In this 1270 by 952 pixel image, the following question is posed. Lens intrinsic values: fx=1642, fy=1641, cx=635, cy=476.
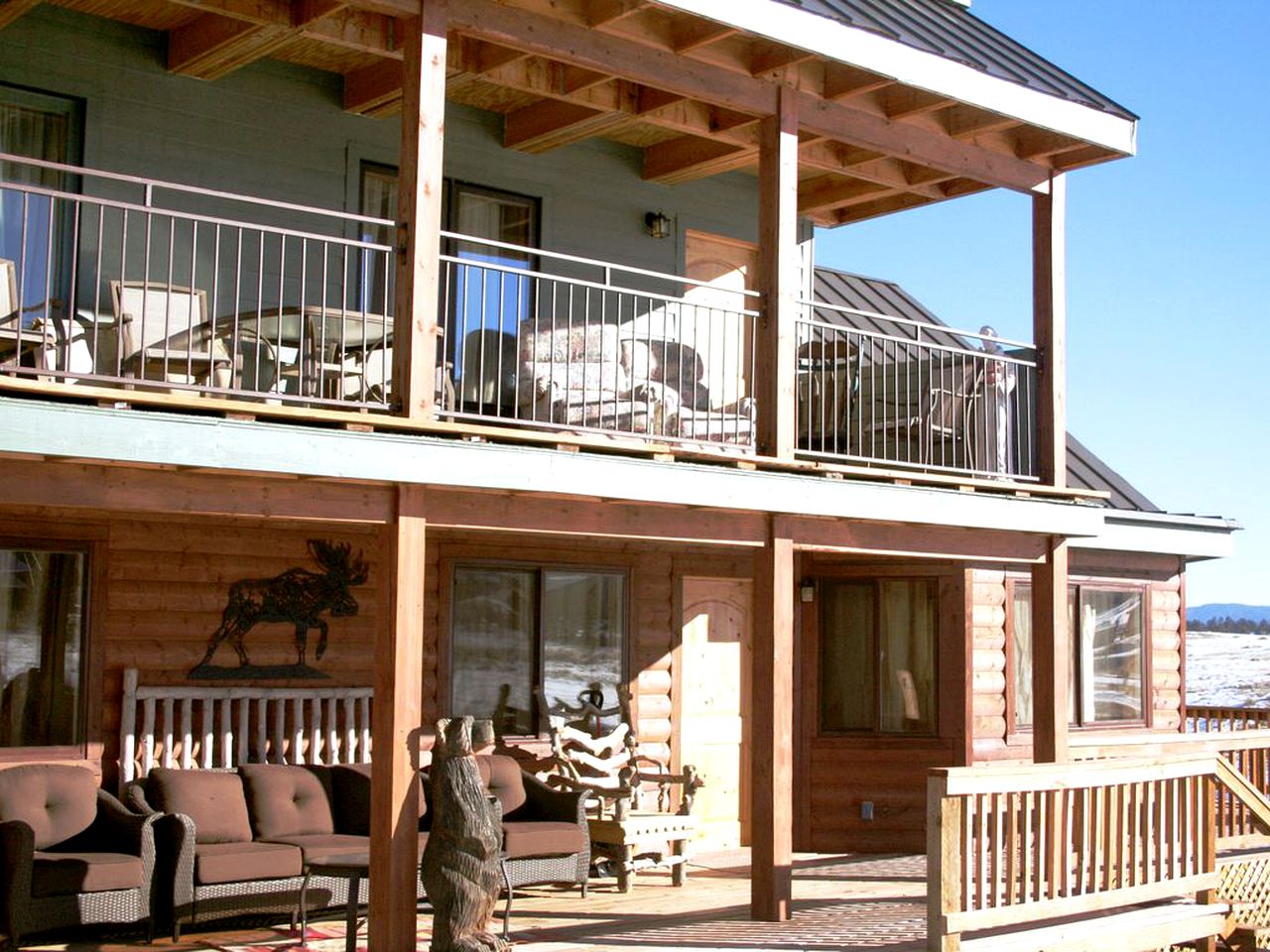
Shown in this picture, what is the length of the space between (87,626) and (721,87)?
5365 millimetres

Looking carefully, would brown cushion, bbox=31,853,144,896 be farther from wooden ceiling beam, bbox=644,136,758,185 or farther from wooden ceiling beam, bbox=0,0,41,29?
wooden ceiling beam, bbox=644,136,758,185

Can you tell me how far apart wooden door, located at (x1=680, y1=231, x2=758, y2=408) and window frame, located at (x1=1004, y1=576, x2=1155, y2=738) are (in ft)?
10.3

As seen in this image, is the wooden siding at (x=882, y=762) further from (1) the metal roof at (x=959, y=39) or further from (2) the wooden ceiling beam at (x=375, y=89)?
(2) the wooden ceiling beam at (x=375, y=89)

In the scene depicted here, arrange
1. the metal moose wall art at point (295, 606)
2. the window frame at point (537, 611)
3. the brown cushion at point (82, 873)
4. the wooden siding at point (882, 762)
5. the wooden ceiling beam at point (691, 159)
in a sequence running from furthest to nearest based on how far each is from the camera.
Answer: the wooden siding at point (882, 762) → the wooden ceiling beam at point (691, 159) → the window frame at point (537, 611) → the metal moose wall art at point (295, 606) → the brown cushion at point (82, 873)

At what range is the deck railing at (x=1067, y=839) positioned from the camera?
8.98 m

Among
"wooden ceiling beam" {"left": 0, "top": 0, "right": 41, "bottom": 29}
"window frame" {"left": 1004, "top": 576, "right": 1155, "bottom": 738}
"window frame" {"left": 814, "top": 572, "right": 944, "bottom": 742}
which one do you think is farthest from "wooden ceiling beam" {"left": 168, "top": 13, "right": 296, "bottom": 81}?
"window frame" {"left": 1004, "top": 576, "right": 1155, "bottom": 738}

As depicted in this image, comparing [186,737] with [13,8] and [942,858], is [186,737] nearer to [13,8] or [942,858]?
[13,8]

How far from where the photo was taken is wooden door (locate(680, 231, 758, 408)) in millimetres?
14570

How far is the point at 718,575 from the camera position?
47.0ft

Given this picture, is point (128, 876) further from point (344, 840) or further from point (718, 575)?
point (718, 575)

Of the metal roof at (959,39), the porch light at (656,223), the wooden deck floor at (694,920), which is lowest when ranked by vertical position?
the wooden deck floor at (694,920)

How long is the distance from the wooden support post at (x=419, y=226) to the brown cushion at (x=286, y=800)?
3.04m

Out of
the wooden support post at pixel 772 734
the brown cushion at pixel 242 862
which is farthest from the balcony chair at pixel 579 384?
the brown cushion at pixel 242 862

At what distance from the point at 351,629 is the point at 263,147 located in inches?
137
